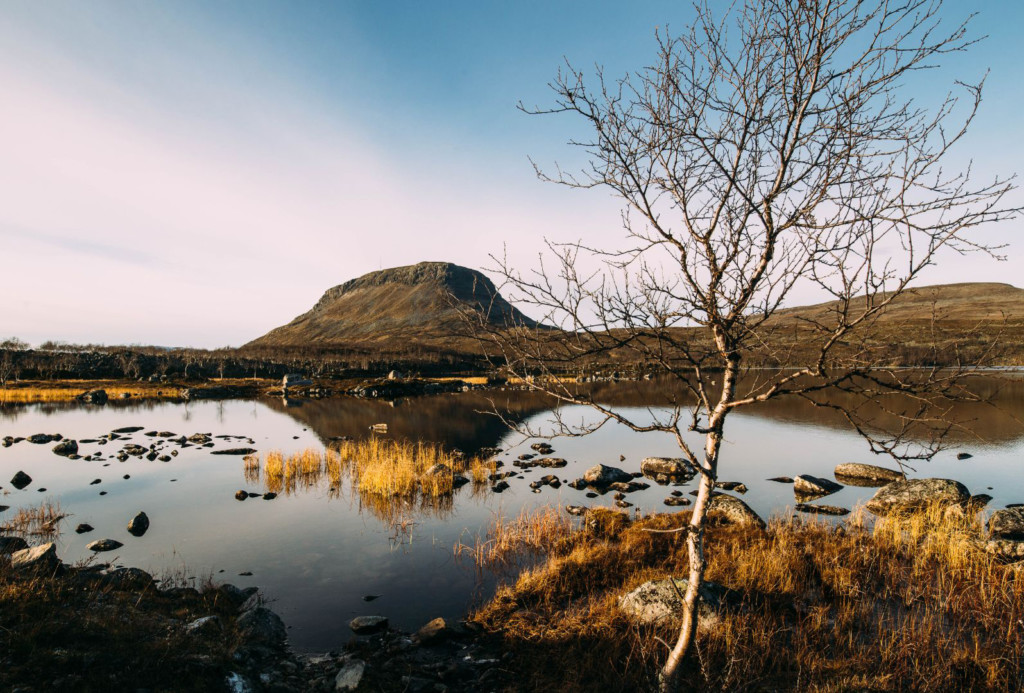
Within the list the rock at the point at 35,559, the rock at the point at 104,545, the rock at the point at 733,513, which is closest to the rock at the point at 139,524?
the rock at the point at 104,545

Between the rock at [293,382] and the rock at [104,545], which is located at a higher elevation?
the rock at [293,382]

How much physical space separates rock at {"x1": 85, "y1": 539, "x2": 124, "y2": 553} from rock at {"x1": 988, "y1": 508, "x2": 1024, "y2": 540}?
77.8 feet

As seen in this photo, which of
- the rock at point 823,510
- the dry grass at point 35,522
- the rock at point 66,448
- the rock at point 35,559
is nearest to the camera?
the rock at point 35,559

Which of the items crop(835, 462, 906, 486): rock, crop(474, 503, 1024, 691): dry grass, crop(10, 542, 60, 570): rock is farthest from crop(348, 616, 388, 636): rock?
crop(835, 462, 906, 486): rock

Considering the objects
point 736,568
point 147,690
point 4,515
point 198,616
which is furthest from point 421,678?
point 4,515

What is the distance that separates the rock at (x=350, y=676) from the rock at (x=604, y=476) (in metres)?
14.5

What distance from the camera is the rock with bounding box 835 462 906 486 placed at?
21.4 meters

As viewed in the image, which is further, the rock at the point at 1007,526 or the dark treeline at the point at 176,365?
the dark treeline at the point at 176,365

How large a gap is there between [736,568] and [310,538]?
12.1 meters

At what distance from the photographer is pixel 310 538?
50.5ft

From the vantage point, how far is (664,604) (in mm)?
8617

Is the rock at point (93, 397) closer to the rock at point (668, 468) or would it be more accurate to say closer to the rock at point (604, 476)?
the rock at point (604, 476)

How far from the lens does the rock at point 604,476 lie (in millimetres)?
21250

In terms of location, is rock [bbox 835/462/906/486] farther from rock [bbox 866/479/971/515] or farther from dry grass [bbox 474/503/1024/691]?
dry grass [bbox 474/503/1024/691]
